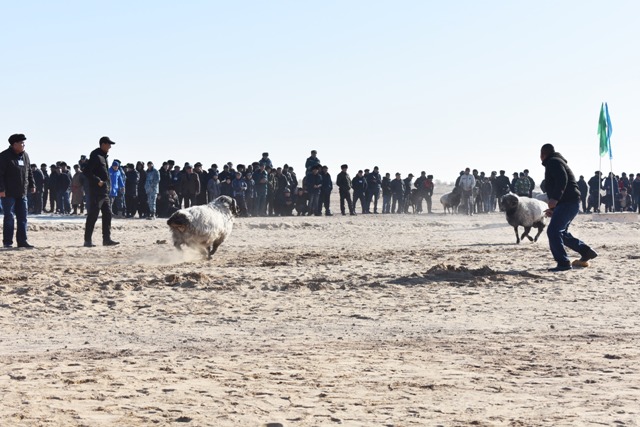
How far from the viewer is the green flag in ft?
111

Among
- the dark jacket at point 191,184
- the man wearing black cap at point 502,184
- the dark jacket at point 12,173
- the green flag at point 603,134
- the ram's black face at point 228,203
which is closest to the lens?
the ram's black face at point 228,203

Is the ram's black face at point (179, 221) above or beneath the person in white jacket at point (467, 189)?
beneath

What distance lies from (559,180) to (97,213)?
27.5 ft

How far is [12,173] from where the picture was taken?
16.3 meters

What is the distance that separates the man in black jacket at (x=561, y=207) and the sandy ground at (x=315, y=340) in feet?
1.11

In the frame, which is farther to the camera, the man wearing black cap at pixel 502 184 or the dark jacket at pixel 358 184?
the man wearing black cap at pixel 502 184

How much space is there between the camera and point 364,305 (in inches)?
404

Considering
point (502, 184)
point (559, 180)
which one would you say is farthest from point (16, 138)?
point (502, 184)

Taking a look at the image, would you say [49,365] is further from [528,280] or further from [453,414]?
[528,280]

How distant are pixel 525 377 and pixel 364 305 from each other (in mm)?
3729

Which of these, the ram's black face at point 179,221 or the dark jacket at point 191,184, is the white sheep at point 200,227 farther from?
the dark jacket at point 191,184

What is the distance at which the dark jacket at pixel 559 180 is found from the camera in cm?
1341

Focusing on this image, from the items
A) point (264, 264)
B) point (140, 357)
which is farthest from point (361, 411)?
point (264, 264)

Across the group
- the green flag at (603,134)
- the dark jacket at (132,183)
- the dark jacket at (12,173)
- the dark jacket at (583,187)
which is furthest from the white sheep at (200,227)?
the dark jacket at (583,187)
